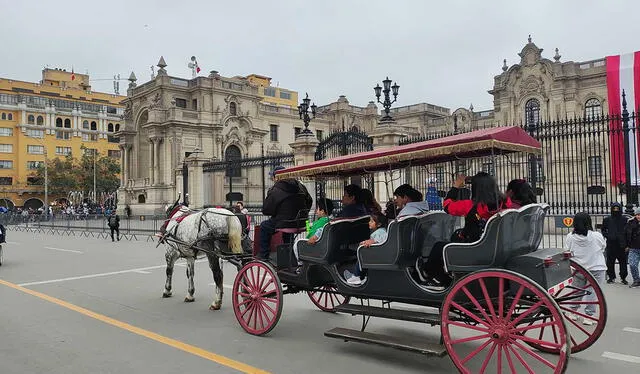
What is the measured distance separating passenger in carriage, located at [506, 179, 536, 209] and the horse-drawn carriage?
0.20 meters

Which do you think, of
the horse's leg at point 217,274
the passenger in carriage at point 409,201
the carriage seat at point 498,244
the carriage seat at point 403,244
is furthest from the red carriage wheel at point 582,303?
the horse's leg at point 217,274

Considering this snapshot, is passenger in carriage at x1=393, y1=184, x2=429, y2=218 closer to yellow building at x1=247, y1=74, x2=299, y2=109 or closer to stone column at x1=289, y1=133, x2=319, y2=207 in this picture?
stone column at x1=289, y1=133, x2=319, y2=207

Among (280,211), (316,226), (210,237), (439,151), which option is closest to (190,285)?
(210,237)

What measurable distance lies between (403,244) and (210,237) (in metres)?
3.98

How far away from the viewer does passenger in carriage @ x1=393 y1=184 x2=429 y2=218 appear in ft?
18.3

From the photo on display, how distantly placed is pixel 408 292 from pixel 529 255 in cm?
124

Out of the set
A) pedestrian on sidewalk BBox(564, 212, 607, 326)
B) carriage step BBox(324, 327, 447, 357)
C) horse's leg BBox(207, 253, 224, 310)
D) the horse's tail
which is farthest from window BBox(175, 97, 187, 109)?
carriage step BBox(324, 327, 447, 357)

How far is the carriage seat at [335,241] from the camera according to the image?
5.93 m

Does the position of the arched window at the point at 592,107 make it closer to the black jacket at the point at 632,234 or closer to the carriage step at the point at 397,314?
the black jacket at the point at 632,234

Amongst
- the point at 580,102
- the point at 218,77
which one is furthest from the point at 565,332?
the point at 218,77

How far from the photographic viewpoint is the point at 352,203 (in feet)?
21.3

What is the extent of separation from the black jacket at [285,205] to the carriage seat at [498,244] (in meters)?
2.82

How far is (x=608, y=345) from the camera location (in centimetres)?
586

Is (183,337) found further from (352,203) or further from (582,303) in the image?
(582,303)
